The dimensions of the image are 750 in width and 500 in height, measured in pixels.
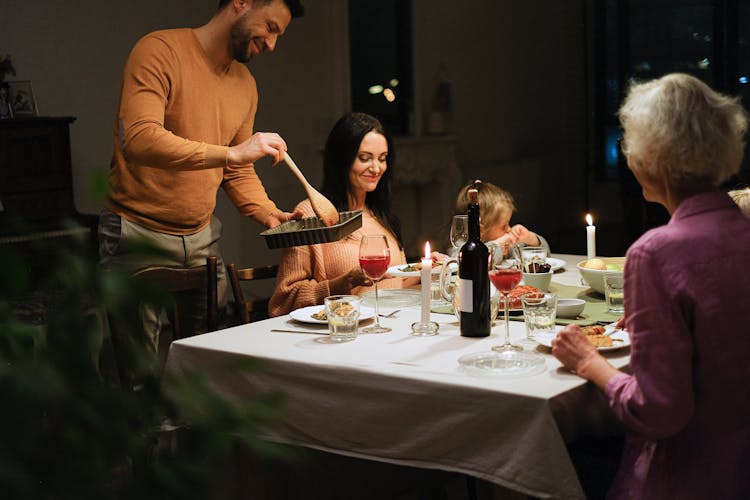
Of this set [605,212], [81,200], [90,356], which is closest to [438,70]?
[605,212]

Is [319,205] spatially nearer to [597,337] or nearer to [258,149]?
[258,149]

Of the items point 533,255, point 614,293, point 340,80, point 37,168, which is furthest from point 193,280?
point 340,80

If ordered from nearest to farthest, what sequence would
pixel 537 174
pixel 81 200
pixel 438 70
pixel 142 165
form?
pixel 142 165
pixel 81 200
pixel 438 70
pixel 537 174

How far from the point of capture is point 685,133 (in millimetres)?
1503

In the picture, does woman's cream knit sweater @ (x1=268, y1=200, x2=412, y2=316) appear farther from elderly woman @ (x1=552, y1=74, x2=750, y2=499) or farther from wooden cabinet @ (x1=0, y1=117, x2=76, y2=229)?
wooden cabinet @ (x1=0, y1=117, x2=76, y2=229)

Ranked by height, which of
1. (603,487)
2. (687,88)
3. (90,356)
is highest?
(687,88)

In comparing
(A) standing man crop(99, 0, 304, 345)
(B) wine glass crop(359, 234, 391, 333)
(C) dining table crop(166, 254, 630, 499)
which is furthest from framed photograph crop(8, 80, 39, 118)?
(B) wine glass crop(359, 234, 391, 333)

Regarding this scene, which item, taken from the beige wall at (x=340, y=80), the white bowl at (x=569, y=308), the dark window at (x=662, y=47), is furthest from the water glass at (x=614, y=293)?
the dark window at (x=662, y=47)

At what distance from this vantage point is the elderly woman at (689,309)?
1454 millimetres

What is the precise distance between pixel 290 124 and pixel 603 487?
4.91 m

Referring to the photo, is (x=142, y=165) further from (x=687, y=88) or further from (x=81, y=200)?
(x=81, y=200)

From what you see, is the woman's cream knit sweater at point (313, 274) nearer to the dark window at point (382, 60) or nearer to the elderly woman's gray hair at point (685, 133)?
the elderly woman's gray hair at point (685, 133)

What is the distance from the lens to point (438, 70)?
8.03 m

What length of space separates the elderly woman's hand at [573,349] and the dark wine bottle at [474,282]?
34 centimetres
